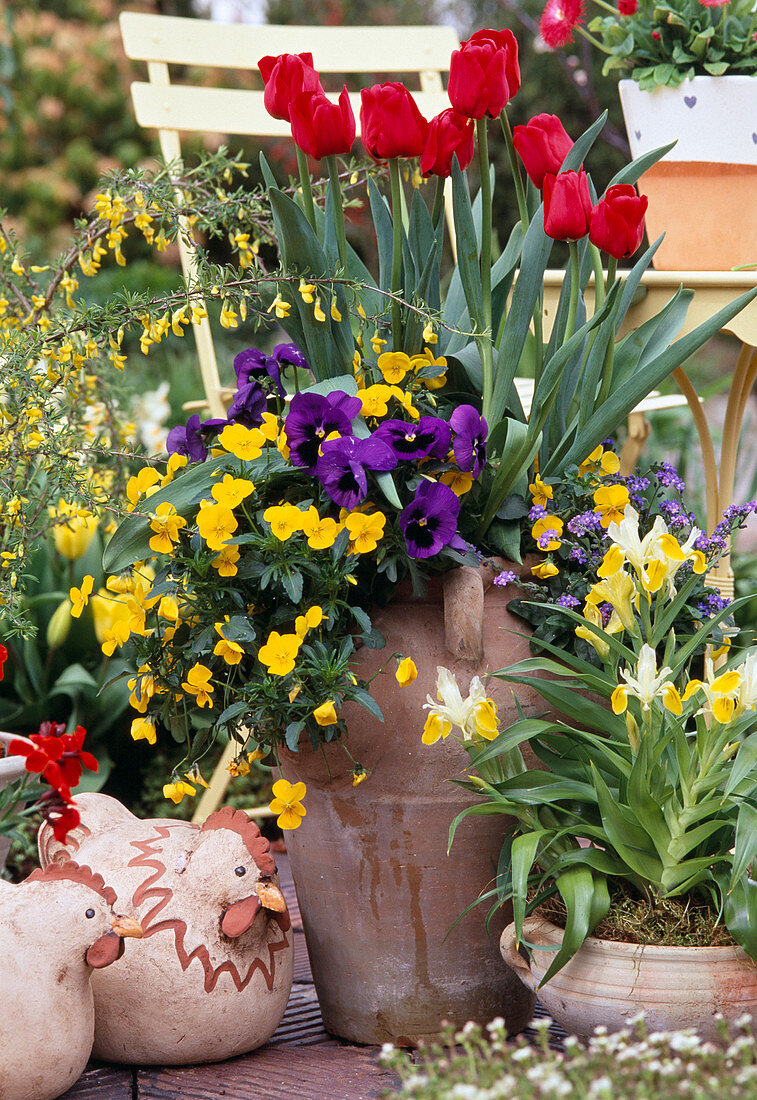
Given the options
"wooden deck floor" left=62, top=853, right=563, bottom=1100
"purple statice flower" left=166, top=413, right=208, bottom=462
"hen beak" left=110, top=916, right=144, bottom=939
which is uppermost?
"purple statice flower" left=166, top=413, right=208, bottom=462

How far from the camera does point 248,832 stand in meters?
1.46

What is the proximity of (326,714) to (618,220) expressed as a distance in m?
0.66

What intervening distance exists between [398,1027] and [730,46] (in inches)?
60.8

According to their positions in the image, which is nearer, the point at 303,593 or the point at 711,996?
the point at 711,996

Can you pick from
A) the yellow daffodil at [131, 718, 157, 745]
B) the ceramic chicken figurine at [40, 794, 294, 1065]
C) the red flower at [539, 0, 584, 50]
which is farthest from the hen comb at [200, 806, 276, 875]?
the red flower at [539, 0, 584, 50]

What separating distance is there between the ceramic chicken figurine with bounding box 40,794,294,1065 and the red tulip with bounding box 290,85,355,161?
0.85 metres

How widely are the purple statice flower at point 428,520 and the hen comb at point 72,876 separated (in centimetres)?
55

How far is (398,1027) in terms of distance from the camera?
4.85ft

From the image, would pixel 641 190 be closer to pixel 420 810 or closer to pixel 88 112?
pixel 420 810

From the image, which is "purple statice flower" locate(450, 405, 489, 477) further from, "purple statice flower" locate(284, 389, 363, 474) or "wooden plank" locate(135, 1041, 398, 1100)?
"wooden plank" locate(135, 1041, 398, 1100)

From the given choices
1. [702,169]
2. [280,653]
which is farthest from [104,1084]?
[702,169]

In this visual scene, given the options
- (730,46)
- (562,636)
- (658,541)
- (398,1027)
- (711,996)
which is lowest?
(398,1027)

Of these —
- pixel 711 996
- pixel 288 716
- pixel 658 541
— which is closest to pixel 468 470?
pixel 658 541

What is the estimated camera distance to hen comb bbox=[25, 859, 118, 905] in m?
1.35
